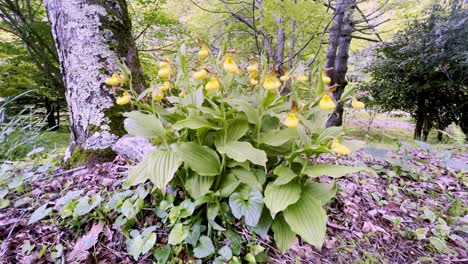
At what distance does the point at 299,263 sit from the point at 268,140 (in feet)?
1.77

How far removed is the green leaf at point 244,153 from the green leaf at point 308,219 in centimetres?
24

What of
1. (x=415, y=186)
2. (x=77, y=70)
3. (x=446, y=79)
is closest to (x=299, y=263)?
(x=415, y=186)

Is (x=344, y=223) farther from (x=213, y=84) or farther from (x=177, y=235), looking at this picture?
(x=213, y=84)

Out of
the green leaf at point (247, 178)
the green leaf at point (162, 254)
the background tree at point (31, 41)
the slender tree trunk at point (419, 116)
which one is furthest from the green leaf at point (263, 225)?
the slender tree trunk at point (419, 116)

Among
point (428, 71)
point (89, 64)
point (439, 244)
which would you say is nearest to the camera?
point (439, 244)

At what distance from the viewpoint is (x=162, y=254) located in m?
1.00

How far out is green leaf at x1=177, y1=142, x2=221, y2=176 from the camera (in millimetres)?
1024

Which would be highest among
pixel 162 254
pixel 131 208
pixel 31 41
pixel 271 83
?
pixel 31 41

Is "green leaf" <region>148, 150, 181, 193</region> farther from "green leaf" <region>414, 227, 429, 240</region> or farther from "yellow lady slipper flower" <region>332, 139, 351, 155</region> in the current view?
"green leaf" <region>414, 227, 429, 240</region>

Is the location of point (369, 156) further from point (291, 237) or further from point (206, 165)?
point (206, 165)

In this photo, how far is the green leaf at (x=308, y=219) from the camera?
95cm

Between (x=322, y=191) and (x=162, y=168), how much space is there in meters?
0.69

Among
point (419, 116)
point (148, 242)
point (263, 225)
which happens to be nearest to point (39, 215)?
point (148, 242)

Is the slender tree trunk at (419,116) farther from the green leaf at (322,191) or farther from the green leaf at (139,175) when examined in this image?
the green leaf at (139,175)
